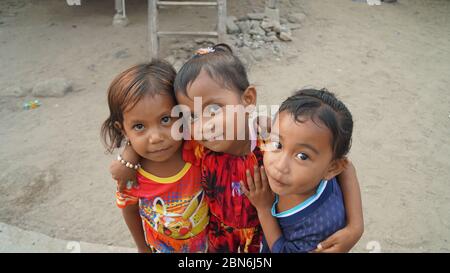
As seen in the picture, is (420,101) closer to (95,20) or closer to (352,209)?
(352,209)

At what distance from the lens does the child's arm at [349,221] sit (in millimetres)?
1176

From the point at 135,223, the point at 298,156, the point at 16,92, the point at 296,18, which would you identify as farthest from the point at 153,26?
the point at 298,156

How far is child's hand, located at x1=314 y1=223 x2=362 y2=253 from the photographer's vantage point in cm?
117

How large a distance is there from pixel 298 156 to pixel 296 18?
5669 mm

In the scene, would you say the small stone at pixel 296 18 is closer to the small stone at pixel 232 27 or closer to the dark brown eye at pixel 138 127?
the small stone at pixel 232 27

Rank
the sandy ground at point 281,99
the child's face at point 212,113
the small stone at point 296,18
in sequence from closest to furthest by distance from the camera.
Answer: the child's face at point 212,113
the sandy ground at point 281,99
the small stone at point 296,18

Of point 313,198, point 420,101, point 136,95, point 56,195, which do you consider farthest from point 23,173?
point 420,101

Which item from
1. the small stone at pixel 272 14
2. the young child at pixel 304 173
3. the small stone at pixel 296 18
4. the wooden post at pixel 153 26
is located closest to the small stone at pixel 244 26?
the small stone at pixel 272 14

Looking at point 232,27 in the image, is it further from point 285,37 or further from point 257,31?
point 285,37

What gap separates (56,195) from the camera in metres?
3.12

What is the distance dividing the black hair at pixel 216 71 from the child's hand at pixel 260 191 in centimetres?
31

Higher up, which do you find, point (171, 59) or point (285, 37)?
point (285, 37)

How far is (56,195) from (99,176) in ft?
1.27

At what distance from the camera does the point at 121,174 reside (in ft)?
4.60
